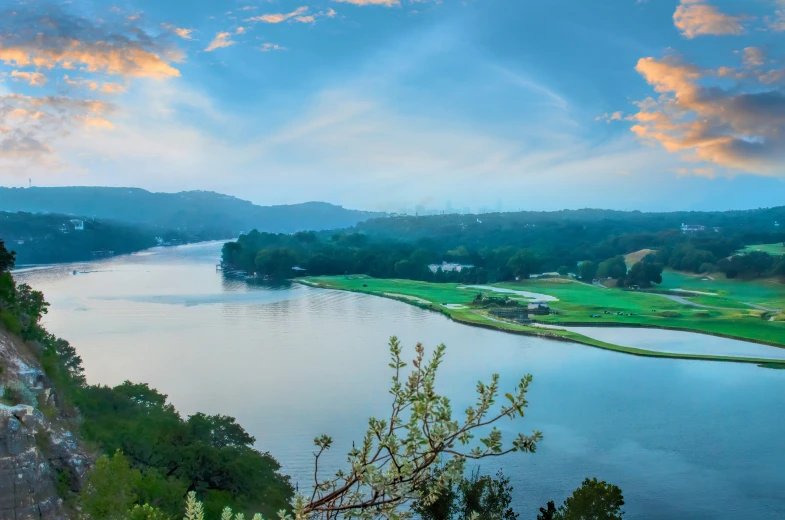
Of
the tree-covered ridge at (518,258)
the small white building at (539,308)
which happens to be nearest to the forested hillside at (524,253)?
the tree-covered ridge at (518,258)

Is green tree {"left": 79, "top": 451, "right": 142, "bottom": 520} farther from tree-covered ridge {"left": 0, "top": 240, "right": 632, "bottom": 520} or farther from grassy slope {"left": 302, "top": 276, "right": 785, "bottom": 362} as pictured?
grassy slope {"left": 302, "top": 276, "right": 785, "bottom": 362}

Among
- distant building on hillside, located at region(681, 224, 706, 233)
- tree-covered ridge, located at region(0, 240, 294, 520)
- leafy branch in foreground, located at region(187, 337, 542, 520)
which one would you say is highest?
distant building on hillside, located at region(681, 224, 706, 233)

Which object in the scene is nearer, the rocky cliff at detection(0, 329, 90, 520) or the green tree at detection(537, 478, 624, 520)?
the rocky cliff at detection(0, 329, 90, 520)

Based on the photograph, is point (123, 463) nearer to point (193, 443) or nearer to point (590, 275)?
point (193, 443)

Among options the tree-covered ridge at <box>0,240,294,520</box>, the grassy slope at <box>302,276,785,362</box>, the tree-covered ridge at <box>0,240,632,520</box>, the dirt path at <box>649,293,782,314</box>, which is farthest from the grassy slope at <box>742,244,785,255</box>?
the tree-covered ridge at <box>0,240,294,520</box>

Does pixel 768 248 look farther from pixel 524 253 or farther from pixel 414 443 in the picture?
pixel 414 443

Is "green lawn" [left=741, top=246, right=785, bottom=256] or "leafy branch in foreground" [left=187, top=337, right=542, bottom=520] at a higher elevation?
"green lawn" [left=741, top=246, right=785, bottom=256]

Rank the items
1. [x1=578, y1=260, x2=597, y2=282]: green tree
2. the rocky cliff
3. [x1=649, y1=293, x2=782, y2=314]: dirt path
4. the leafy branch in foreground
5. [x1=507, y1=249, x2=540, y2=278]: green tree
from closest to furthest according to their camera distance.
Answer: the leafy branch in foreground, the rocky cliff, [x1=649, y1=293, x2=782, y2=314]: dirt path, [x1=507, y1=249, x2=540, y2=278]: green tree, [x1=578, y1=260, x2=597, y2=282]: green tree

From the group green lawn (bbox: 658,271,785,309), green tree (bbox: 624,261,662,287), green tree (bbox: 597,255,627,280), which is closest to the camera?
green lawn (bbox: 658,271,785,309)
